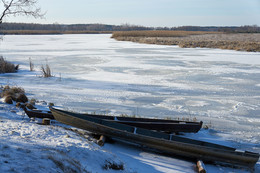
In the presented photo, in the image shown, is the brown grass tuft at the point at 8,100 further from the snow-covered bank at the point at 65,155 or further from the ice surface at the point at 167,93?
the snow-covered bank at the point at 65,155

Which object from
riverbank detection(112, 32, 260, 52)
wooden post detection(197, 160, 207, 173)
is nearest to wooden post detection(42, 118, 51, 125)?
wooden post detection(197, 160, 207, 173)

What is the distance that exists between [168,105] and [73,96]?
3.65 metres

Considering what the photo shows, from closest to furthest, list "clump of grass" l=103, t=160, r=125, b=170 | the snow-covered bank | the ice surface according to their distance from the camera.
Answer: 1. the snow-covered bank
2. "clump of grass" l=103, t=160, r=125, b=170
3. the ice surface

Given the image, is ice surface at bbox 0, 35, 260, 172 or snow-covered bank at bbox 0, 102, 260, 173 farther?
ice surface at bbox 0, 35, 260, 172

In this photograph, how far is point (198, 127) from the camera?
6.73 meters

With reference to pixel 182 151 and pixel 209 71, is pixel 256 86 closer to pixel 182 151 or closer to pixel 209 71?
pixel 209 71

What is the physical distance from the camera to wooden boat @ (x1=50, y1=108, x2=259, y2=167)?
17.3 feet

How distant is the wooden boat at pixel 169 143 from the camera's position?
526 cm

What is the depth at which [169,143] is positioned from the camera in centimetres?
559

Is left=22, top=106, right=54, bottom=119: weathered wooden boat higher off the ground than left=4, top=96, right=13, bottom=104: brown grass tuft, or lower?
lower

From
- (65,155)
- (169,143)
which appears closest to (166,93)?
(169,143)

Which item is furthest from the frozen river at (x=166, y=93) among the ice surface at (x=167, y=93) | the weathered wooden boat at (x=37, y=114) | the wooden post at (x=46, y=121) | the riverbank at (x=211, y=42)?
the riverbank at (x=211, y=42)

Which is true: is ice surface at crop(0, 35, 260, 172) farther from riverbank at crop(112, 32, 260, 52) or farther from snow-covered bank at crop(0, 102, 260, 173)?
riverbank at crop(112, 32, 260, 52)

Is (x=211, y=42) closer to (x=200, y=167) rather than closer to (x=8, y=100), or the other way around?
(x=8, y=100)
